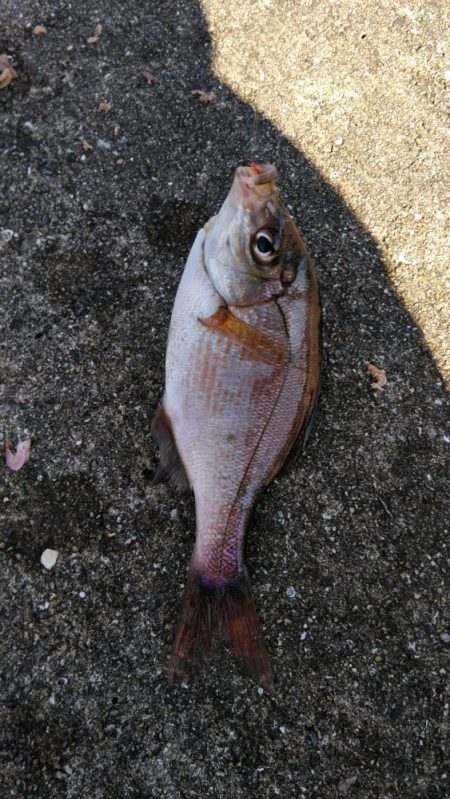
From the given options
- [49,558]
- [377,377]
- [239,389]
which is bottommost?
[49,558]

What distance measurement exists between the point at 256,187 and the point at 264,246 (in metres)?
0.23

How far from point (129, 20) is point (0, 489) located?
2.79 meters

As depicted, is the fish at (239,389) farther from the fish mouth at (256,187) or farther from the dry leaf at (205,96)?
the dry leaf at (205,96)

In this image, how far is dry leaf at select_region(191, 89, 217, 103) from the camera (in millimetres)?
3309

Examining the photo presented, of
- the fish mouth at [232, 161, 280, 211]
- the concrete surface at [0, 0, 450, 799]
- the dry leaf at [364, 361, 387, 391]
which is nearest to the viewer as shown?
the fish mouth at [232, 161, 280, 211]

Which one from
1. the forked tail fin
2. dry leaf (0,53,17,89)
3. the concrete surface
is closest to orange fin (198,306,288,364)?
the concrete surface

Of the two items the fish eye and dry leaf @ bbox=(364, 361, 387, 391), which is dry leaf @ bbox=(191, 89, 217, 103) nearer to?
the fish eye

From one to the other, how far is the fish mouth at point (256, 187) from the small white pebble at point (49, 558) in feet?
5.47

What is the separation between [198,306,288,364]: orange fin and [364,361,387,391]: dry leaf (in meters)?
0.74

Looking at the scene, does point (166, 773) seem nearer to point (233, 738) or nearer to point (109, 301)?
point (233, 738)

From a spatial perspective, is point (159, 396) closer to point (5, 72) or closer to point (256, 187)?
point (256, 187)

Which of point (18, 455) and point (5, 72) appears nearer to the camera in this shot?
point (18, 455)

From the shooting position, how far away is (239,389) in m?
2.37

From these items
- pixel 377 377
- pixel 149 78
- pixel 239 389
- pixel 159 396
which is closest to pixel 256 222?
pixel 239 389
